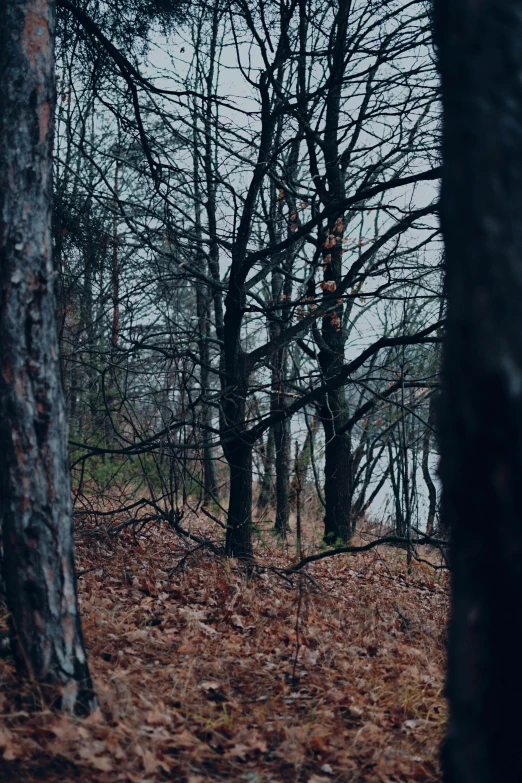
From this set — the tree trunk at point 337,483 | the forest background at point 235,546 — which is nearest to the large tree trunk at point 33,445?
the forest background at point 235,546

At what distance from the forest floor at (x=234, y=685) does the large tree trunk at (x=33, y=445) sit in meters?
0.25

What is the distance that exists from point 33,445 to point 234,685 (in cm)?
201

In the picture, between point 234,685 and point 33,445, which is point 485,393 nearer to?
point 33,445

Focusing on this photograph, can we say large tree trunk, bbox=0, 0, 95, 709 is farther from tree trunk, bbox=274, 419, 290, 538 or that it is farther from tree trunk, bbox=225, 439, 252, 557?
tree trunk, bbox=274, 419, 290, 538

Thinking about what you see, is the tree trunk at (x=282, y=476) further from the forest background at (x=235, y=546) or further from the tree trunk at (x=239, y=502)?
the tree trunk at (x=239, y=502)

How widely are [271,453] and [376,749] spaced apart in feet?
38.3

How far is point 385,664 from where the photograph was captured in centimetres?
484

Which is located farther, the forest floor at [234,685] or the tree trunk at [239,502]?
the tree trunk at [239,502]

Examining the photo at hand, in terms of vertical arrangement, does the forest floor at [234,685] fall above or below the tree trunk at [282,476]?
below

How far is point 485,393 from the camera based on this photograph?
1.65 metres

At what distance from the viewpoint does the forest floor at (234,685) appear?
3.14 m

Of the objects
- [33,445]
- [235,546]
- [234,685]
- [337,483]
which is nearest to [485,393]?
[33,445]

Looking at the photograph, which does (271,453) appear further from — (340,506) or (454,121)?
(454,121)

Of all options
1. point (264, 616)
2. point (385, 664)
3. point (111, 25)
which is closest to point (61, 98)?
point (111, 25)
